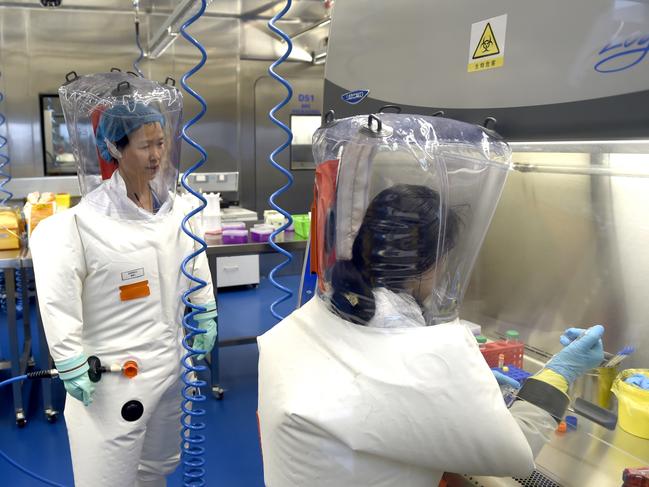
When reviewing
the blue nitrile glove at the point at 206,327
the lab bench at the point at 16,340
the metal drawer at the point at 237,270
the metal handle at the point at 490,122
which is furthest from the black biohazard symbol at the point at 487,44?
the metal drawer at the point at 237,270

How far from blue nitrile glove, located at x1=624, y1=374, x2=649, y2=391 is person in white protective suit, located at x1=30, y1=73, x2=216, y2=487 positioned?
4.65 feet

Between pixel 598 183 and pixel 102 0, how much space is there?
489 cm

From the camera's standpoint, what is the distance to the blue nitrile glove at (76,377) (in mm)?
1694

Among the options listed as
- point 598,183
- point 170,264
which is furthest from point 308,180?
point 598,183

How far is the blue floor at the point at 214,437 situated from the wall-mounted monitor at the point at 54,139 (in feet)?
6.13

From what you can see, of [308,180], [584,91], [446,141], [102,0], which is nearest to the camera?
[584,91]

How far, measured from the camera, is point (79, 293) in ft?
5.79

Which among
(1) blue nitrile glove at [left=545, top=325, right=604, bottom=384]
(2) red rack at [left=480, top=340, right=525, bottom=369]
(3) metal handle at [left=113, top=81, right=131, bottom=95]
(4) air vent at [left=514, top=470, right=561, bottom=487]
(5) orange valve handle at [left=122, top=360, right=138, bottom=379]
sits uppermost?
(3) metal handle at [left=113, top=81, right=131, bottom=95]

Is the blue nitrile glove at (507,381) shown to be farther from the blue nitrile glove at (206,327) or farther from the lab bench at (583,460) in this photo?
the blue nitrile glove at (206,327)

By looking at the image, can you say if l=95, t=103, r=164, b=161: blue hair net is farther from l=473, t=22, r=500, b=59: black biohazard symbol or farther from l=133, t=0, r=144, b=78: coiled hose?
l=473, t=22, r=500, b=59: black biohazard symbol

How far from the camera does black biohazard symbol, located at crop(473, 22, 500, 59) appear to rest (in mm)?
1126

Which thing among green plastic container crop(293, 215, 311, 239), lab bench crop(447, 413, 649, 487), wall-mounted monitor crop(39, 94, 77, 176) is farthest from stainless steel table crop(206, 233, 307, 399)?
wall-mounted monitor crop(39, 94, 77, 176)

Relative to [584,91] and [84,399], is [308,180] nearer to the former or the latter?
[84,399]

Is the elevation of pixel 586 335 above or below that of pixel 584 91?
below
